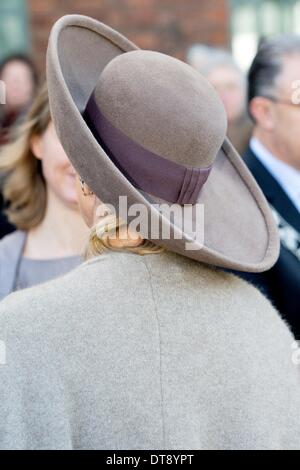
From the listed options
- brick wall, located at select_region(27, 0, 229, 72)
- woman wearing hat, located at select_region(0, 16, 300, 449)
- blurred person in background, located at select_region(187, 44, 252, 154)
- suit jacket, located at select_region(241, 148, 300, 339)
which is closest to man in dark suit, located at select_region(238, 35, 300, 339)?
suit jacket, located at select_region(241, 148, 300, 339)

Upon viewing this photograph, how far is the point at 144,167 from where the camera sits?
1911 mm

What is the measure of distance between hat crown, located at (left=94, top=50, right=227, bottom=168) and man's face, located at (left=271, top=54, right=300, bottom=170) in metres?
1.91

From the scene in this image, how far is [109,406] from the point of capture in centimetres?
179

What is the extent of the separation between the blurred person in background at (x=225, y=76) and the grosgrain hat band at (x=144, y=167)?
12.2 ft

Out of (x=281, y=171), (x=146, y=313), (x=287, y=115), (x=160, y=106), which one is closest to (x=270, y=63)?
(x=287, y=115)

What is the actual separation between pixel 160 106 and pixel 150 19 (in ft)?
15.1

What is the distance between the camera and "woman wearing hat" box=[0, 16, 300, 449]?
1.79 m

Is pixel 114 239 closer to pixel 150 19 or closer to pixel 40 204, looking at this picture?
pixel 40 204

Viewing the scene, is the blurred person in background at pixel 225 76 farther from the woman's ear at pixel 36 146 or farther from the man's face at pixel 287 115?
the woman's ear at pixel 36 146

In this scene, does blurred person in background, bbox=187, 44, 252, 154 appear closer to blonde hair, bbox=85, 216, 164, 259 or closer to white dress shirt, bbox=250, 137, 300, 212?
white dress shirt, bbox=250, 137, 300, 212

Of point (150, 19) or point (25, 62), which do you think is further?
point (150, 19)

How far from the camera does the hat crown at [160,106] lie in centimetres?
188
